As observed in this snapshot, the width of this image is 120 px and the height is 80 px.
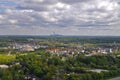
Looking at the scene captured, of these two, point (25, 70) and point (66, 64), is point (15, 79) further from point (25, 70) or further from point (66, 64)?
point (66, 64)

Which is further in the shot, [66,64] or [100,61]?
[100,61]

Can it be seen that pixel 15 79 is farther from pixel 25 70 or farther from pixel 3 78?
pixel 25 70

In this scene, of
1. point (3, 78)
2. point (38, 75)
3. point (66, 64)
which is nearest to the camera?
point (3, 78)

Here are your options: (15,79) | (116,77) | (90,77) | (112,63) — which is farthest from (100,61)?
(15,79)

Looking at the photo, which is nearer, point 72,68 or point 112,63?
point 72,68

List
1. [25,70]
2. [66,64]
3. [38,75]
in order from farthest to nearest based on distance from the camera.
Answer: [66,64] → [25,70] → [38,75]

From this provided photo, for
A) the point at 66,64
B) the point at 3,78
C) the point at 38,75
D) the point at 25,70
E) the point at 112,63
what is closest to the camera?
the point at 3,78

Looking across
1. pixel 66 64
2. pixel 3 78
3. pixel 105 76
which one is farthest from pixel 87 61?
pixel 3 78

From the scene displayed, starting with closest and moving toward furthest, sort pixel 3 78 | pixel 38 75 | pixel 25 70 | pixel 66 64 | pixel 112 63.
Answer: pixel 3 78 → pixel 38 75 → pixel 25 70 → pixel 66 64 → pixel 112 63
